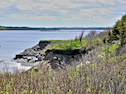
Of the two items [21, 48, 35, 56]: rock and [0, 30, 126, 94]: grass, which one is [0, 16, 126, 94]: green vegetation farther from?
[21, 48, 35, 56]: rock

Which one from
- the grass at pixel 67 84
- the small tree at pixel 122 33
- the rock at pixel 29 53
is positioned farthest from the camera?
Result: the rock at pixel 29 53

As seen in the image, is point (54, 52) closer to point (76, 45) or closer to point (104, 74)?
point (76, 45)

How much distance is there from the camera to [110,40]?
16.6 meters

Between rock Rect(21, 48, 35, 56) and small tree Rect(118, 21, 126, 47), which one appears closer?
small tree Rect(118, 21, 126, 47)

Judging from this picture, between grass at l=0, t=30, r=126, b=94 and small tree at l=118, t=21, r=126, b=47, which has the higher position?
small tree at l=118, t=21, r=126, b=47

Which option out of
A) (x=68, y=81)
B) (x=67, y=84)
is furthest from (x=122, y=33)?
(x=67, y=84)

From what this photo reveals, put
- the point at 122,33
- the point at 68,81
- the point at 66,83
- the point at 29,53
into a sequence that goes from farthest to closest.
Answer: the point at 29,53, the point at 122,33, the point at 68,81, the point at 66,83

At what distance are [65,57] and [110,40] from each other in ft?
15.8

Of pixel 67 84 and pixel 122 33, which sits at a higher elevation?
pixel 122 33

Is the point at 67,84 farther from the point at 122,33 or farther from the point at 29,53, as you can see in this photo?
the point at 29,53

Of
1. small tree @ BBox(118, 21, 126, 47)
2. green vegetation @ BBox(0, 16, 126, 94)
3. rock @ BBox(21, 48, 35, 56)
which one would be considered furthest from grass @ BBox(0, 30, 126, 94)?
rock @ BBox(21, 48, 35, 56)

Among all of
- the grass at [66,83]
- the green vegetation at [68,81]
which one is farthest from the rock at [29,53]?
the grass at [66,83]

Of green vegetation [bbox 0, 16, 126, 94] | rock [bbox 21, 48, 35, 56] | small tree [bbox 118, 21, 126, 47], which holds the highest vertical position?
small tree [bbox 118, 21, 126, 47]

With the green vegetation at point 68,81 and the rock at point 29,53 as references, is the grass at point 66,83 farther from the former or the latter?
the rock at point 29,53
